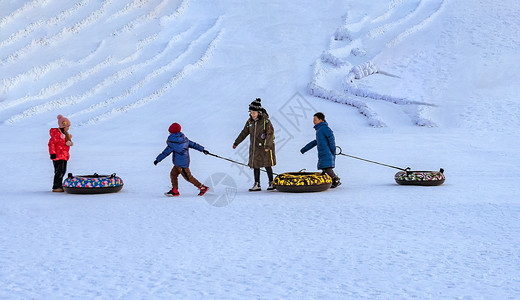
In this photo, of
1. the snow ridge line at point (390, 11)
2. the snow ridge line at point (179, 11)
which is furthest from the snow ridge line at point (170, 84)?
the snow ridge line at point (390, 11)

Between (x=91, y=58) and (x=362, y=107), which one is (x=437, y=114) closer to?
(x=362, y=107)

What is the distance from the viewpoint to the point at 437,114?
22031 mm

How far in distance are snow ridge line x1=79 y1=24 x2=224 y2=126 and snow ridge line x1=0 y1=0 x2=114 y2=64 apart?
252 inches

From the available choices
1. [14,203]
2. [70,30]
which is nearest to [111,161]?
[14,203]

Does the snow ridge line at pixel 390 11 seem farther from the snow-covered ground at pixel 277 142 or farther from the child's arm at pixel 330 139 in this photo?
the child's arm at pixel 330 139

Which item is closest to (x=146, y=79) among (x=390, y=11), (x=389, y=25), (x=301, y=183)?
(x=389, y=25)

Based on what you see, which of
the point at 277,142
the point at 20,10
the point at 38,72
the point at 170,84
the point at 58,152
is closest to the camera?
the point at 58,152

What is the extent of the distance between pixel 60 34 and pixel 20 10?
11.6ft

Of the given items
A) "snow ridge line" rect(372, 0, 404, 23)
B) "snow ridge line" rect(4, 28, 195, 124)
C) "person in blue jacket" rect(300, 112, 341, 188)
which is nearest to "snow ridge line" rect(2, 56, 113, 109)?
"snow ridge line" rect(4, 28, 195, 124)

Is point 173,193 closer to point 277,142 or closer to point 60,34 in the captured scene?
point 277,142

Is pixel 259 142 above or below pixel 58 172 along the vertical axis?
above

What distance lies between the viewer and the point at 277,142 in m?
18.4

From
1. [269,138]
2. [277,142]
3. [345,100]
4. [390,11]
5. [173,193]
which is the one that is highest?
[390,11]

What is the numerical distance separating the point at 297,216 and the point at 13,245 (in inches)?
123
